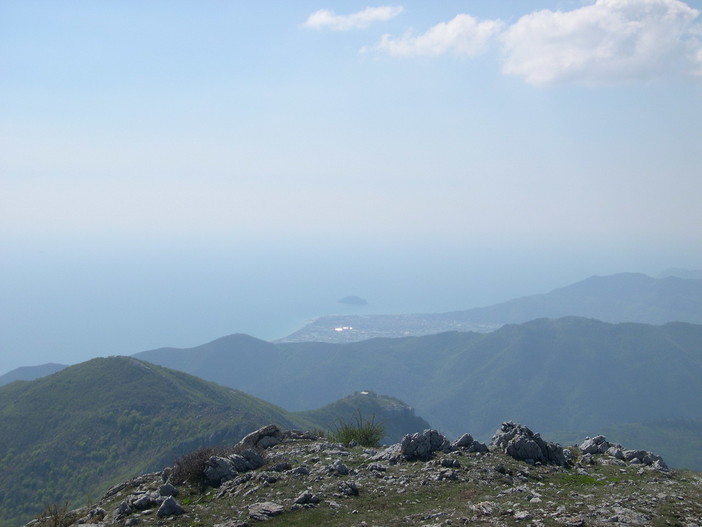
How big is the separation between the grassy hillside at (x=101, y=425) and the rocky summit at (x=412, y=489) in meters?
56.1

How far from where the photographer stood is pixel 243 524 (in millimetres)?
15117

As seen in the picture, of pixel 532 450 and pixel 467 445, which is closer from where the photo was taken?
pixel 532 450

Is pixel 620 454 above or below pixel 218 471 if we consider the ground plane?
below

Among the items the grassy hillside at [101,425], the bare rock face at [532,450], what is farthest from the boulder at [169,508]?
the grassy hillside at [101,425]

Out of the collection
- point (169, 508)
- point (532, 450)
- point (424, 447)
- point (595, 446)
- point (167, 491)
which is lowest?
point (595, 446)

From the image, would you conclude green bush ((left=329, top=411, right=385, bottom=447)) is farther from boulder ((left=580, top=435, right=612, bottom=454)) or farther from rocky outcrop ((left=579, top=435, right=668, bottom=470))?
rocky outcrop ((left=579, top=435, right=668, bottom=470))

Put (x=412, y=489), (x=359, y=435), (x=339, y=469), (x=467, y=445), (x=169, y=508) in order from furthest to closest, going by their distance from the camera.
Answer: (x=359, y=435)
(x=467, y=445)
(x=339, y=469)
(x=412, y=489)
(x=169, y=508)

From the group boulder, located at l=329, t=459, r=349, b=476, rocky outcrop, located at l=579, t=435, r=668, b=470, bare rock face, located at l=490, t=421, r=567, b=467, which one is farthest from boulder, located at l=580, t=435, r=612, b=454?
boulder, located at l=329, t=459, r=349, b=476

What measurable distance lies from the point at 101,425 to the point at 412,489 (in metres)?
88.6

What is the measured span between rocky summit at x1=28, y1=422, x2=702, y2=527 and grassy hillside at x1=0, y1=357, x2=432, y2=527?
2208 inches

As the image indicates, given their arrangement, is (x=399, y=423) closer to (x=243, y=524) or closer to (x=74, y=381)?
(x=74, y=381)

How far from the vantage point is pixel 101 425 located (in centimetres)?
9000

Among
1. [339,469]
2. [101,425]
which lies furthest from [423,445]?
[101,425]

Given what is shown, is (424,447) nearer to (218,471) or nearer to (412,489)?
(412,489)
